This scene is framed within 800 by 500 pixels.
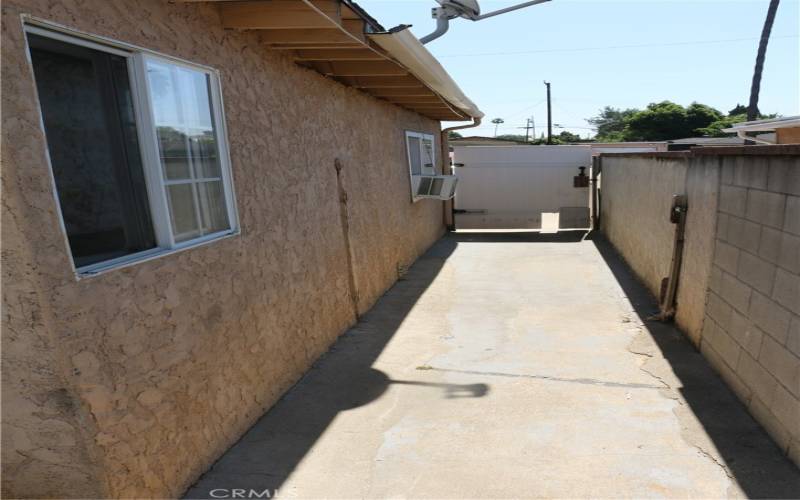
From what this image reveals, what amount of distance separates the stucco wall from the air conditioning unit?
10.4ft

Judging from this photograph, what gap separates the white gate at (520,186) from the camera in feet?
38.2

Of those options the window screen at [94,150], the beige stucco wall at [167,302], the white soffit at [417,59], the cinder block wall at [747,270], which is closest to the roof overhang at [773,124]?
the cinder block wall at [747,270]

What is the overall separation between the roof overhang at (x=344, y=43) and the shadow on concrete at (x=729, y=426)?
3.36 meters

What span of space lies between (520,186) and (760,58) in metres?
11.2

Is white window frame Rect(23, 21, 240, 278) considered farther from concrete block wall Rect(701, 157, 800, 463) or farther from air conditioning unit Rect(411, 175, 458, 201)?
air conditioning unit Rect(411, 175, 458, 201)

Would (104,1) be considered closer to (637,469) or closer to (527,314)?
(637,469)

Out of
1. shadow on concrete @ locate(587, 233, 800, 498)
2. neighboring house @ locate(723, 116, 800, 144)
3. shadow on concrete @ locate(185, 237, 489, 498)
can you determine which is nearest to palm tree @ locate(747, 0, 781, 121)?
neighboring house @ locate(723, 116, 800, 144)

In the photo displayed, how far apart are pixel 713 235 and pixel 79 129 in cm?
463

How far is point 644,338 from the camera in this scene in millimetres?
4734

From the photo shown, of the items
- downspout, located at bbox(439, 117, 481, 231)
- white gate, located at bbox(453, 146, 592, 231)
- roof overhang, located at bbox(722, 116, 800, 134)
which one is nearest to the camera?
roof overhang, located at bbox(722, 116, 800, 134)

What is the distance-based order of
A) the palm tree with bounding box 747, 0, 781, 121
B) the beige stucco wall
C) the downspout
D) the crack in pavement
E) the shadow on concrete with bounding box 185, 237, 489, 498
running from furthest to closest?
1. the palm tree with bounding box 747, 0, 781, 121
2. the downspout
3. the crack in pavement
4. the shadow on concrete with bounding box 185, 237, 489, 498
5. the beige stucco wall

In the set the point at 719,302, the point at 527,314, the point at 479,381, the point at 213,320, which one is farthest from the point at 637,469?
the point at 527,314

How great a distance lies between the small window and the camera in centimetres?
879

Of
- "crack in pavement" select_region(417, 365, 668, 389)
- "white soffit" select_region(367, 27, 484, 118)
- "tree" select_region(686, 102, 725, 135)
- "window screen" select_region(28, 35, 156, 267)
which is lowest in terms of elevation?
"crack in pavement" select_region(417, 365, 668, 389)
